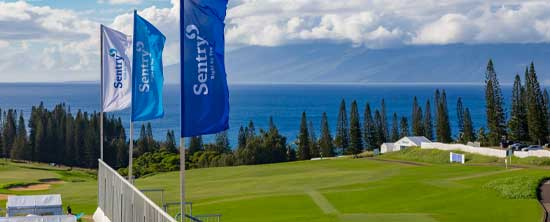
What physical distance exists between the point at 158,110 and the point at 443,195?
18789 millimetres

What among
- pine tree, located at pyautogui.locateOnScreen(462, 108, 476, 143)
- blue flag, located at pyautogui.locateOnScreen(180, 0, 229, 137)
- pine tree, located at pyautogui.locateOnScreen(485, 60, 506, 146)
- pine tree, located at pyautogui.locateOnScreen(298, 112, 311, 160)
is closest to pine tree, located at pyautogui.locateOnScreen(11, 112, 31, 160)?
pine tree, located at pyautogui.locateOnScreen(298, 112, 311, 160)

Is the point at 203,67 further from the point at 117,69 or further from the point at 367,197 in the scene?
the point at 367,197

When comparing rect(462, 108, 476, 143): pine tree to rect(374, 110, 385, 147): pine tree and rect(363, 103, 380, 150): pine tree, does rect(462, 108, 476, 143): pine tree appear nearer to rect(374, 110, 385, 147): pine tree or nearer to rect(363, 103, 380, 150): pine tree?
rect(374, 110, 385, 147): pine tree

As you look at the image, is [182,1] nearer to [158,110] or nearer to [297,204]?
[158,110]

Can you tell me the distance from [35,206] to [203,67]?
19025 mm

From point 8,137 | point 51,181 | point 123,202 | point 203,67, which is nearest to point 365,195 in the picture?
point 123,202

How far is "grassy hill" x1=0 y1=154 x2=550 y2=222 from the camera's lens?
31.1m

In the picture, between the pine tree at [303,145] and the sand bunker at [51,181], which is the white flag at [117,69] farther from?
the pine tree at [303,145]

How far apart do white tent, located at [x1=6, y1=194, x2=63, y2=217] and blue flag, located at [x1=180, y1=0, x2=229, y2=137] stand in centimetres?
1825

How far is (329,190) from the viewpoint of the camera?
4206 centimetres

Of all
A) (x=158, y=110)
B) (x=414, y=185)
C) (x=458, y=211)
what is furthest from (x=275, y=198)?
(x=158, y=110)

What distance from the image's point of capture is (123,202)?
18.8 metres

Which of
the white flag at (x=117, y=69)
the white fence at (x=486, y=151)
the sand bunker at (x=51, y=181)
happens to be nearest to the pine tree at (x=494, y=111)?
the white fence at (x=486, y=151)

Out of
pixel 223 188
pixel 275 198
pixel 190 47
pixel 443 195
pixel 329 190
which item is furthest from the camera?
pixel 223 188
